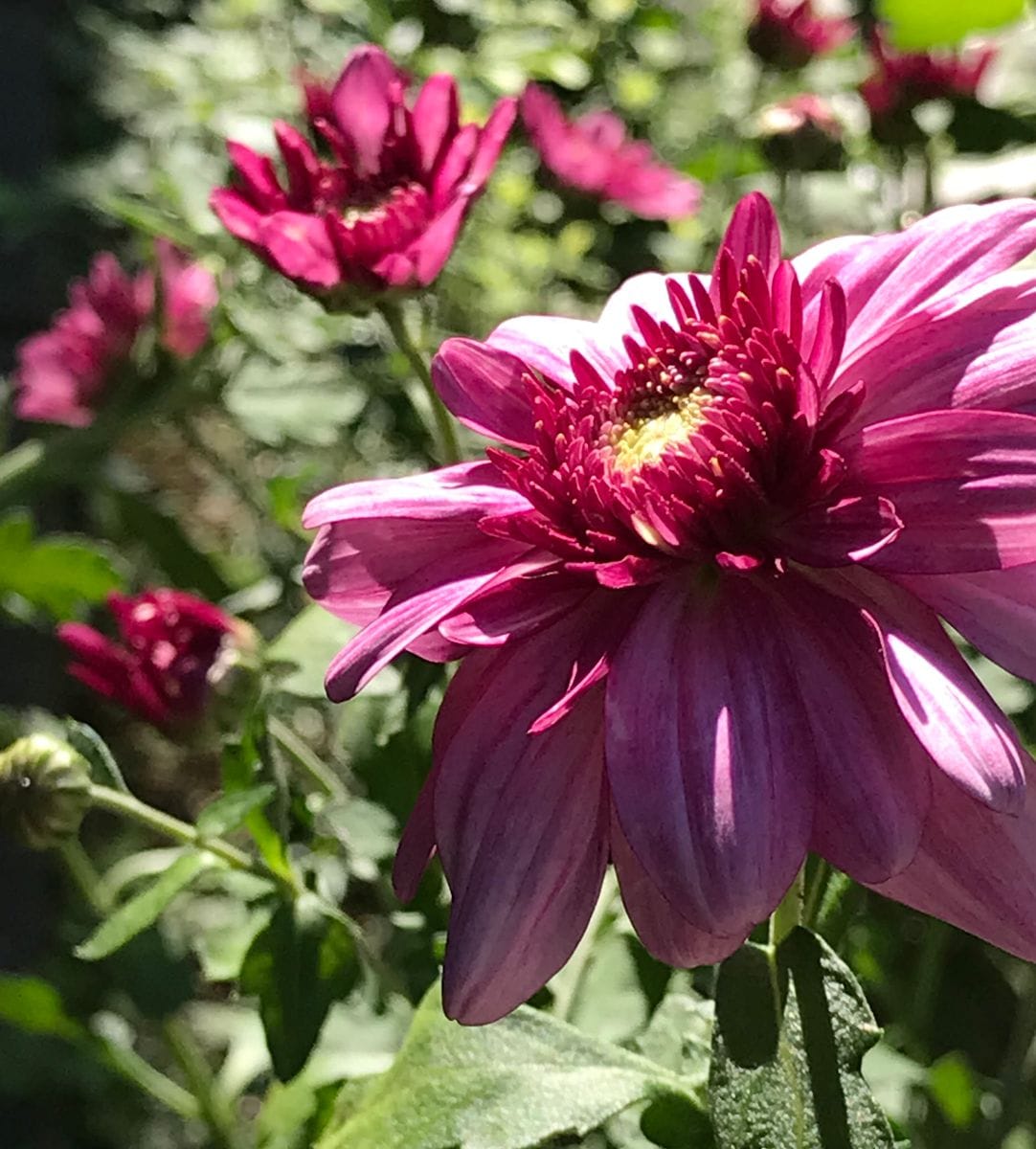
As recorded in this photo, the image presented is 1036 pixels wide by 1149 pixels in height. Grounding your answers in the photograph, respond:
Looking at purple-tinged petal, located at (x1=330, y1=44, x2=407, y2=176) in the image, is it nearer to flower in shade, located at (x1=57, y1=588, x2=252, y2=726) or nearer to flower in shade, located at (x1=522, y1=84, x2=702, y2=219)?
flower in shade, located at (x1=57, y1=588, x2=252, y2=726)

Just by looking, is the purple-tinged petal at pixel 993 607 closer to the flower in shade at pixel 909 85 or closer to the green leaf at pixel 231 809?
the green leaf at pixel 231 809

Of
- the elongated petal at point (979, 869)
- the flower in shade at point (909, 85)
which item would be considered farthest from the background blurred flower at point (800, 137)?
the elongated petal at point (979, 869)

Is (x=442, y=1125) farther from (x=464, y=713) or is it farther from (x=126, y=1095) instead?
(x=126, y=1095)

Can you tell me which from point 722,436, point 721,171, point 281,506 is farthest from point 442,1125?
point 721,171

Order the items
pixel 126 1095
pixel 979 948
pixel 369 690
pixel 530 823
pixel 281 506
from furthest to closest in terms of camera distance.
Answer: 1. pixel 126 1095
2. pixel 979 948
3. pixel 281 506
4. pixel 369 690
5. pixel 530 823

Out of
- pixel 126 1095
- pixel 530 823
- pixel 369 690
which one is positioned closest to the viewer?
pixel 530 823

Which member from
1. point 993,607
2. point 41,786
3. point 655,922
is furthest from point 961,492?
point 41,786
